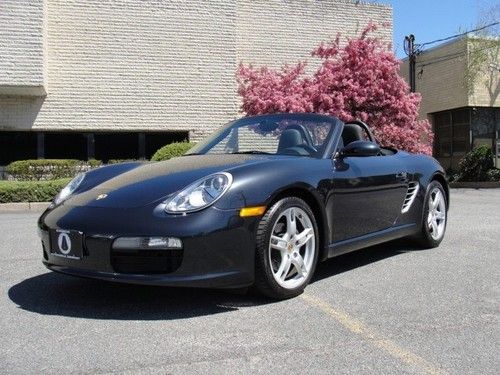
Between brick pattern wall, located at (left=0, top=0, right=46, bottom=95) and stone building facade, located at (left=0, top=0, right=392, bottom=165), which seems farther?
stone building facade, located at (left=0, top=0, right=392, bottom=165)

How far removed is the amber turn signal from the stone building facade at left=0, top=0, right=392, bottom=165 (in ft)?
43.8

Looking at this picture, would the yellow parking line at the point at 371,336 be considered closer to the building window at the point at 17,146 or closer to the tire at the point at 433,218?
the tire at the point at 433,218

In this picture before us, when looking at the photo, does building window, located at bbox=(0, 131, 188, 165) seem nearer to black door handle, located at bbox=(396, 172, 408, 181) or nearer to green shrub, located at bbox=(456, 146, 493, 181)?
green shrub, located at bbox=(456, 146, 493, 181)

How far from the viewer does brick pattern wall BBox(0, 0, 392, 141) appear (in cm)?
1669

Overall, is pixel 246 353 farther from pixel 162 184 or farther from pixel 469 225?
→ pixel 469 225

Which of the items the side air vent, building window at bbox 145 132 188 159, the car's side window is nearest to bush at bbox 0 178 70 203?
building window at bbox 145 132 188 159

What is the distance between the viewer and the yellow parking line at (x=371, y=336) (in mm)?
2951

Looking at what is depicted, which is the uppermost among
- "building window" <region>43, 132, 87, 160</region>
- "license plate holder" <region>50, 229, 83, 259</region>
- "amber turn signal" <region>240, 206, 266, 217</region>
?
"building window" <region>43, 132, 87, 160</region>

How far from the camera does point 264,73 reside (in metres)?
15.9

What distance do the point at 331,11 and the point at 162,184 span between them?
17.3 metres

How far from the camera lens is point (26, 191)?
41.6 feet

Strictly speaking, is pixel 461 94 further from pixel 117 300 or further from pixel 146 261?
pixel 146 261

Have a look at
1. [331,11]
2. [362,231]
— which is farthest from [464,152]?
[362,231]

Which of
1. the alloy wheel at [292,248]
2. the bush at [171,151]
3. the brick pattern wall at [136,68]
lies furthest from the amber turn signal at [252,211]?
the brick pattern wall at [136,68]
